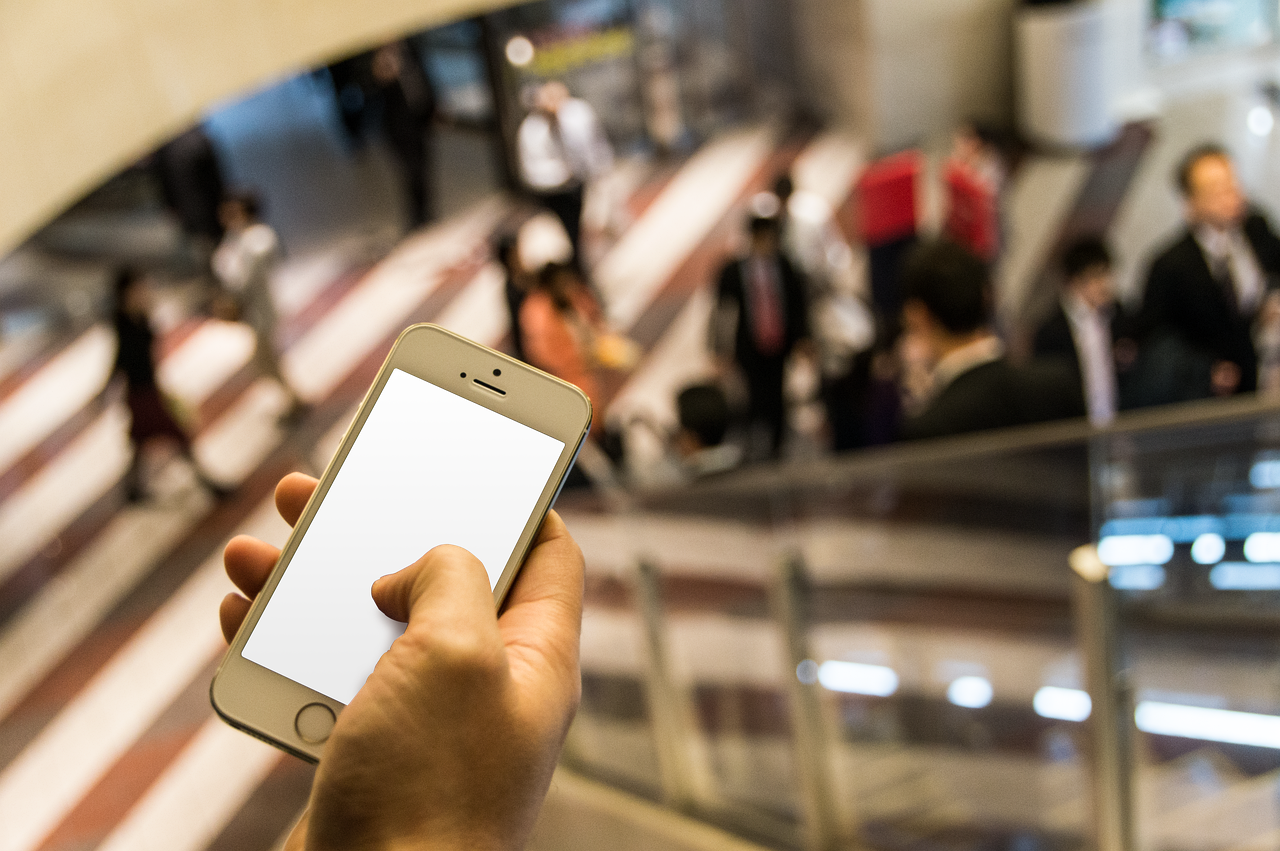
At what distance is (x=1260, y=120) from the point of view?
9.70 meters

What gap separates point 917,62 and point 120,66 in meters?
7.59

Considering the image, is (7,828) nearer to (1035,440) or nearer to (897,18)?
(1035,440)

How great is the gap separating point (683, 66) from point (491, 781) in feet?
36.1

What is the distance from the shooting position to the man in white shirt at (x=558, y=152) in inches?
321

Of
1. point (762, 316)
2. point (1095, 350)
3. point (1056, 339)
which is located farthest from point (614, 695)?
point (762, 316)

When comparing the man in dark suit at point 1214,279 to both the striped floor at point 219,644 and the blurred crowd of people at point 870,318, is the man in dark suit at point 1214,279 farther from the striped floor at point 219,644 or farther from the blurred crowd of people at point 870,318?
the striped floor at point 219,644

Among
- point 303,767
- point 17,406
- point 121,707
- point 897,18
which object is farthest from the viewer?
point 897,18

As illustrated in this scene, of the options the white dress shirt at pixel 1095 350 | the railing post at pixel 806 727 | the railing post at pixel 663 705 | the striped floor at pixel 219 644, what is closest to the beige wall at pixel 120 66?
the striped floor at pixel 219 644

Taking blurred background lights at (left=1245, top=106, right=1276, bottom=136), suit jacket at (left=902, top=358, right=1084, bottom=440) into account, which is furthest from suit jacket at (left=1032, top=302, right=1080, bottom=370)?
blurred background lights at (left=1245, top=106, right=1276, bottom=136)

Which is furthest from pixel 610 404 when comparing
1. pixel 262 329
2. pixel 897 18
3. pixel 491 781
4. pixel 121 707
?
pixel 491 781

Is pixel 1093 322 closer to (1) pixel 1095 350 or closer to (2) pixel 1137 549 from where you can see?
(1) pixel 1095 350

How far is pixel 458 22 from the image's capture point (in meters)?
10.1

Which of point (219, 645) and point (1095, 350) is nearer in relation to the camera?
point (219, 645)

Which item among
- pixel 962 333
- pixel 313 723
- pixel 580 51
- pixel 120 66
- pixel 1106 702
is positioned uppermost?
pixel 580 51
